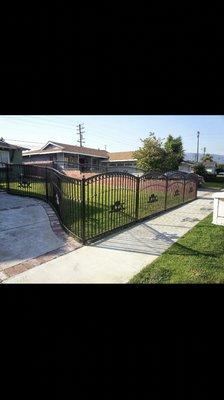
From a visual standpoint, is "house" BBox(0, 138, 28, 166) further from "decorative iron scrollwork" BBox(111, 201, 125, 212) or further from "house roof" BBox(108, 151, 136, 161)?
"house roof" BBox(108, 151, 136, 161)

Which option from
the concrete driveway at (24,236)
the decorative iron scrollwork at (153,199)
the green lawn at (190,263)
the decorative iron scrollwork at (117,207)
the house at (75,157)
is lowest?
the green lawn at (190,263)

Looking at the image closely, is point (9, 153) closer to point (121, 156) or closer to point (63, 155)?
point (63, 155)

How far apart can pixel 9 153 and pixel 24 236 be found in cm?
1847

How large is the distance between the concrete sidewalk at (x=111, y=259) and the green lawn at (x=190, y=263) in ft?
0.66

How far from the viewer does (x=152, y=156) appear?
24.7 m

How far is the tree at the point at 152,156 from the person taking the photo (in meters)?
24.7

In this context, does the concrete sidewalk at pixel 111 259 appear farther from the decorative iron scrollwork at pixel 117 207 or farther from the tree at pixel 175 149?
the tree at pixel 175 149

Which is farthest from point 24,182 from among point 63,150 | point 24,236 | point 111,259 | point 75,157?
point 75,157

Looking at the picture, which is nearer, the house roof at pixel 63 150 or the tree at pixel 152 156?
the tree at pixel 152 156

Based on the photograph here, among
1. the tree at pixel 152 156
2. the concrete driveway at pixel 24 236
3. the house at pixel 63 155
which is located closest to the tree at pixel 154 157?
the tree at pixel 152 156

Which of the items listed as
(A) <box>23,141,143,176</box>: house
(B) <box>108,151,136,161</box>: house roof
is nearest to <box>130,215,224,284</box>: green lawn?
(A) <box>23,141,143,176</box>: house
